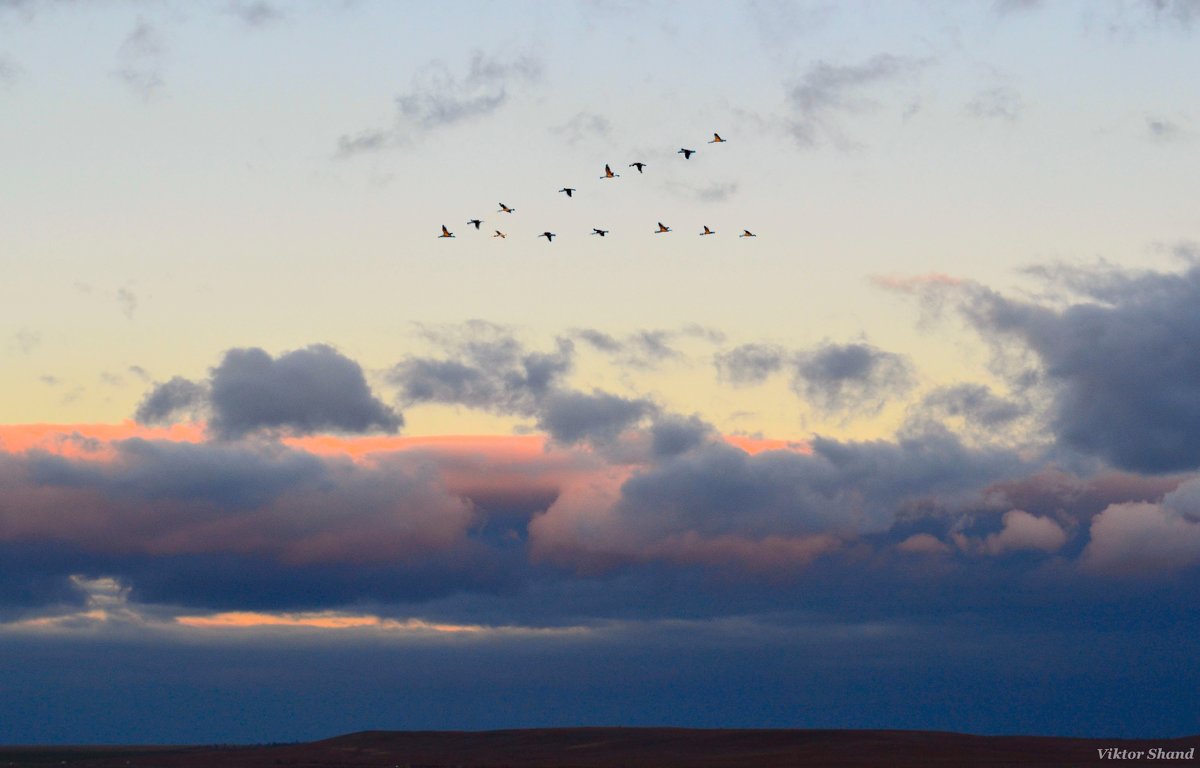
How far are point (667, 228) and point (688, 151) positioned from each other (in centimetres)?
1117

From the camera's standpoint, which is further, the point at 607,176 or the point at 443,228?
the point at 443,228

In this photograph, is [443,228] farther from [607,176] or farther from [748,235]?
[748,235]

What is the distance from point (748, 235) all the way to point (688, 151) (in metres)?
18.1

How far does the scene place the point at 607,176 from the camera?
154375mm

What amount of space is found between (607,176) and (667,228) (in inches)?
586

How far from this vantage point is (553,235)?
164m

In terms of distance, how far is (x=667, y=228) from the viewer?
167 metres

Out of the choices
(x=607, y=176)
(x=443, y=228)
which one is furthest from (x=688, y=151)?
(x=443, y=228)

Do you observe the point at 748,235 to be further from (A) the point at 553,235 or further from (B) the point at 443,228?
(B) the point at 443,228

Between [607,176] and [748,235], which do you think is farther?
[748,235]

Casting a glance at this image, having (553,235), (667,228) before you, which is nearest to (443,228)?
(553,235)

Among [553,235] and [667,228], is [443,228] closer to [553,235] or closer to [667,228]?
[553,235]

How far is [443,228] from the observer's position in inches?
6496

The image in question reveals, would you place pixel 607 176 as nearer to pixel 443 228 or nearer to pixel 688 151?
pixel 688 151
